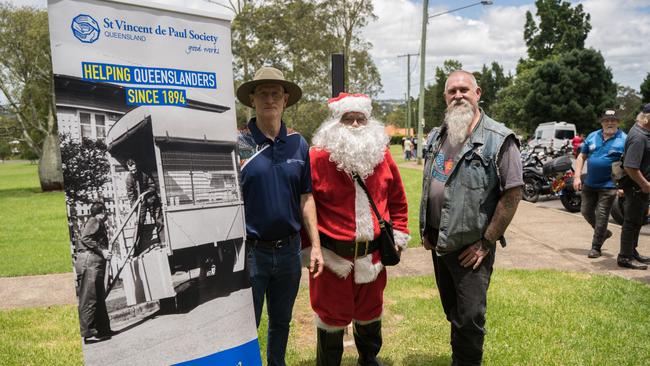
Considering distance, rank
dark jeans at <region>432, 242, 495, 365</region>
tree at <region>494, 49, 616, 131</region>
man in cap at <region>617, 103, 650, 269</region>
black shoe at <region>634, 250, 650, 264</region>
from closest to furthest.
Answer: dark jeans at <region>432, 242, 495, 365</region> < man in cap at <region>617, 103, 650, 269</region> < black shoe at <region>634, 250, 650, 264</region> < tree at <region>494, 49, 616, 131</region>

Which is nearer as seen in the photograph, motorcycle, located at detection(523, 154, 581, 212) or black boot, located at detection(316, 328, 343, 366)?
black boot, located at detection(316, 328, 343, 366)

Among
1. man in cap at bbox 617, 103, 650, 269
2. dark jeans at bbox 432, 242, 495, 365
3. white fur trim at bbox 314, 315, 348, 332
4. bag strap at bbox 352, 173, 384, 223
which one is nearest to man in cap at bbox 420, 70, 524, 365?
dark jeans at bbox 432, 242, 495, 365

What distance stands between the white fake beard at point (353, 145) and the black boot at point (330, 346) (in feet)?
3.66

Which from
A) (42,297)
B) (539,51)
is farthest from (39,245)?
(539,51)

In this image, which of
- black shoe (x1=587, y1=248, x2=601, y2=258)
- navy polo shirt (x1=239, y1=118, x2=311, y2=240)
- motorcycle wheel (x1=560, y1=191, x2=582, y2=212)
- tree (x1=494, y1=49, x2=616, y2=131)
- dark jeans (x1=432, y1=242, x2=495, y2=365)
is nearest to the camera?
navy polo shirt (x1=239, y1=118, x2=311, y2=240)

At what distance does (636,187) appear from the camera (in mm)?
5664

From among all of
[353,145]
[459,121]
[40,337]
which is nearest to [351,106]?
[353,145]

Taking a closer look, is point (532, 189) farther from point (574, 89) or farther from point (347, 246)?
point (574, 89)

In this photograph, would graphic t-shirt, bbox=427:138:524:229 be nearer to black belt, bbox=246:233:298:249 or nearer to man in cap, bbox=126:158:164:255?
black belt, bbox=246:233:298:249

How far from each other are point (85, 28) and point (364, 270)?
2139mm

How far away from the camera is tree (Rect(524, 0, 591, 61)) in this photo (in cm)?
4538

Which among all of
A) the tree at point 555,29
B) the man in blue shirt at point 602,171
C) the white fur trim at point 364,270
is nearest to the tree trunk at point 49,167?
the man in blue shirt at point 602,171

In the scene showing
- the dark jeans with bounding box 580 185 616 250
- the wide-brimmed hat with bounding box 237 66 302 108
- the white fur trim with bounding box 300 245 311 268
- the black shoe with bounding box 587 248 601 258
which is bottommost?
the black shoe with bounding box 587 248 601 258

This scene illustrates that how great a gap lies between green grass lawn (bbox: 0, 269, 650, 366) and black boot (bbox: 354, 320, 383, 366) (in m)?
0.25
